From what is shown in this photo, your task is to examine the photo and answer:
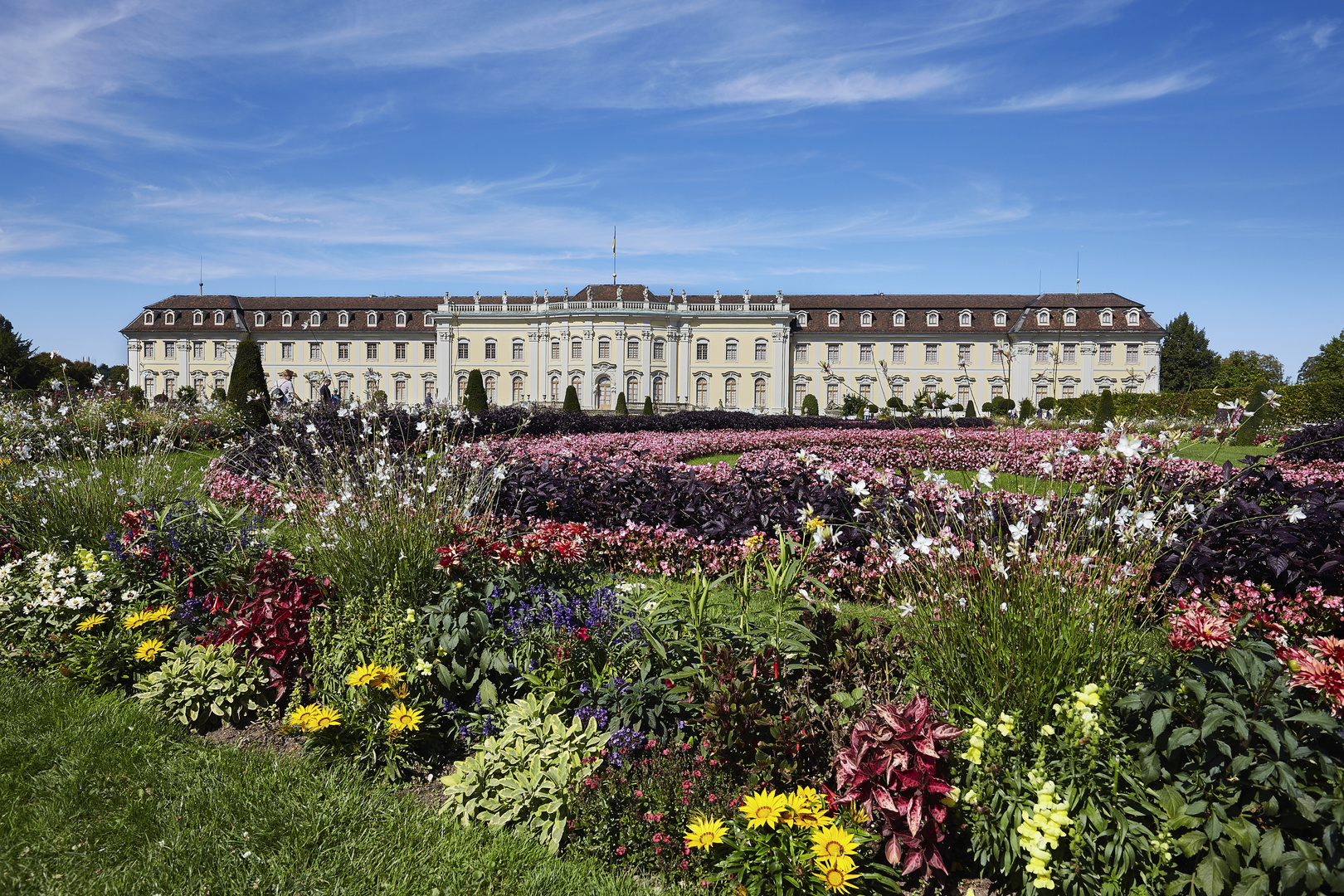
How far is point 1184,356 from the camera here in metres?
49.0

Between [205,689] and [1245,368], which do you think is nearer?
[205,689]

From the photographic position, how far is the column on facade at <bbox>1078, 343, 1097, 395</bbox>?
43406 mm

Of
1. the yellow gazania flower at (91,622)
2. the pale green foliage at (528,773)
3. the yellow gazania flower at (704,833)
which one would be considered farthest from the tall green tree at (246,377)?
the yellow gazania flower at (704,833)

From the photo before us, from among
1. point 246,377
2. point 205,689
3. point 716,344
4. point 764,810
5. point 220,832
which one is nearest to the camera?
point 764,810

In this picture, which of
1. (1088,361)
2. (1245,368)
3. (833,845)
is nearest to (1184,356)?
(1245,368)

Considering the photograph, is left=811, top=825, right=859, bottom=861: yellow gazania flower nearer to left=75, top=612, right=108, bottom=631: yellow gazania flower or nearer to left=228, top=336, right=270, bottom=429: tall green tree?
left=75, top=612, right=108, bottom=631: yellow gazania flower

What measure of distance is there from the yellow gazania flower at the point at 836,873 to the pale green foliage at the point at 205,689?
2244mm

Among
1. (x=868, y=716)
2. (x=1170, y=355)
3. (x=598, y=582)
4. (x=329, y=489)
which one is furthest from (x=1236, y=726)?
(x=1170, y=355)

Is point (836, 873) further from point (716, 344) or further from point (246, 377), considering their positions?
point (716, 344)

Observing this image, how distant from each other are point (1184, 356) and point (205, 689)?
5890 centimetres

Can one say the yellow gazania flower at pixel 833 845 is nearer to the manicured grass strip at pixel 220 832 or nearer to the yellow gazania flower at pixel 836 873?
the yellow gazania flower at pixel 836 873

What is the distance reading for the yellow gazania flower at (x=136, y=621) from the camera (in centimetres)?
316

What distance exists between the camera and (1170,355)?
161 ft

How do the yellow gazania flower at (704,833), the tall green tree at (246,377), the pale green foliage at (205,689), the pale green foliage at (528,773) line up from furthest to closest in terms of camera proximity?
1. the tall green tree at (246,377)
2. the pale green foliage at (205,689)
3. the pale green foliage at (528,773)
4. the yellow gazania flower at (704,833)
